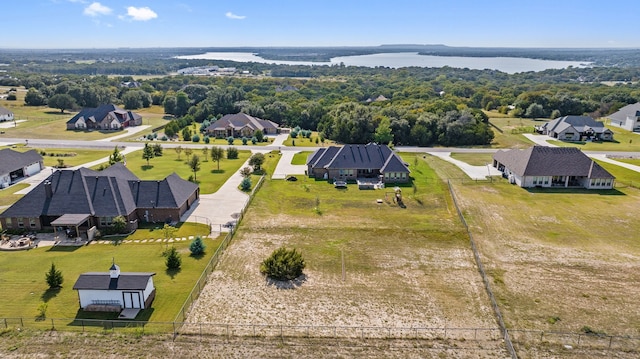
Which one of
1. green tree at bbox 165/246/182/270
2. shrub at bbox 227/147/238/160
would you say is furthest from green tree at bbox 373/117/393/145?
green tree at bbox 165/246/182/270

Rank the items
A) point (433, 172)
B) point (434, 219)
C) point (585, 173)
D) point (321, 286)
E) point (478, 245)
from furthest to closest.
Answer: point (433, 172), point (585, 173), point (434, 219), point (478, 245), point (321, 286)

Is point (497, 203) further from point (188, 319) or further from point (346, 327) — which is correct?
point (188, 319)

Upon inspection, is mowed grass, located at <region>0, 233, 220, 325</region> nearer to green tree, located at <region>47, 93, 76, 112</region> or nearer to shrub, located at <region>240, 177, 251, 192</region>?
shrub, located at <region>240, 177, 251, 192</region>

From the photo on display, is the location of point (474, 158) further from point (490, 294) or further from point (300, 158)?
point (490, 294)

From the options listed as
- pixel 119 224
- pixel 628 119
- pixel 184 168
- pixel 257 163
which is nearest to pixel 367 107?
pixel 257 163

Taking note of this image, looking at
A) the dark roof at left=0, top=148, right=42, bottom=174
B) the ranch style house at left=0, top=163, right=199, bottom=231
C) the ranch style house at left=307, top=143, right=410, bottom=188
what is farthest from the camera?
the ranch style house at left=307, top=143, right=410, bottom=188

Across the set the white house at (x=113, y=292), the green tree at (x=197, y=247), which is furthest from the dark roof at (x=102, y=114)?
the white house at (x=113, y=292)

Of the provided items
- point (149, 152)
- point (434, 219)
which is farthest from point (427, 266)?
point (149, 152)
